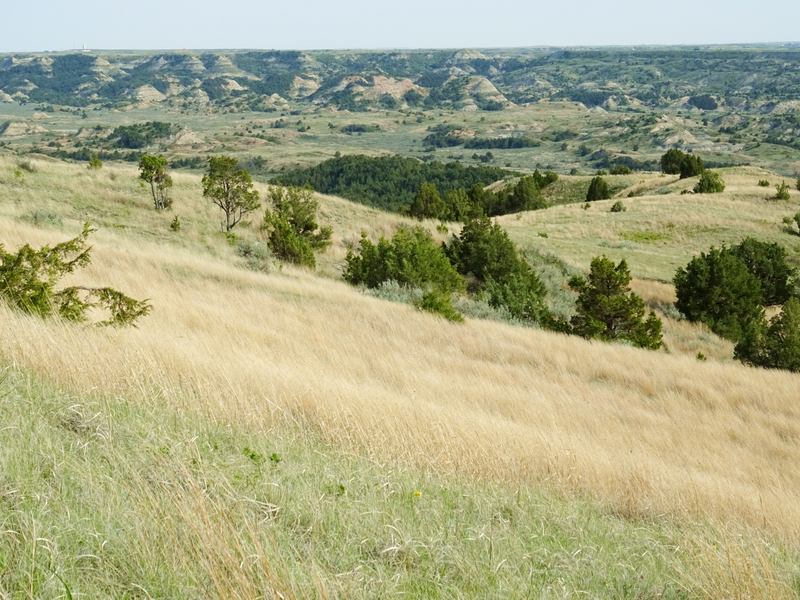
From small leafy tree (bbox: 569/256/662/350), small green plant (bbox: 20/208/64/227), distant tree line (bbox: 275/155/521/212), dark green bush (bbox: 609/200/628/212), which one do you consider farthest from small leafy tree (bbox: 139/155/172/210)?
distant tree line (bbox: 275/155/521/212)

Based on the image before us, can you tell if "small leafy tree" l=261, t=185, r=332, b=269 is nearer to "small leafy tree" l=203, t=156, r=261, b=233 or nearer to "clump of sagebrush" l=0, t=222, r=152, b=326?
"small leafy tree" l=203, t=156, r=261, b=233

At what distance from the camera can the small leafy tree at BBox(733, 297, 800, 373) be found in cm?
1396

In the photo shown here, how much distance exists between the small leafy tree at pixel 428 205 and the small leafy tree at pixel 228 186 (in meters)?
14.0

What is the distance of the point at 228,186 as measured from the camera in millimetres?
18266

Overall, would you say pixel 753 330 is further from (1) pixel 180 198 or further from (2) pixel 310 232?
(1) pixel 180 198

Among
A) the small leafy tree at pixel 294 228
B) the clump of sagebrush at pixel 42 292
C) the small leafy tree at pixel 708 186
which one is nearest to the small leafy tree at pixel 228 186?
the small leafy tree at pixel 294 228

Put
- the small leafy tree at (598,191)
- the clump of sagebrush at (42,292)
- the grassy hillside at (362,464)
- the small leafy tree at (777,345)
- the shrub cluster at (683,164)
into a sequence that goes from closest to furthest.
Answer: the grassy hillside at (362,464) → the clump of sagebrush at (42,292) → the small leafy tree at (777,345) → the small leafy tree at (598,191) → the shrub cluster at (683,164)

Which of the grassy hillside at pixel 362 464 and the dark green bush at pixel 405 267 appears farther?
the dark green bush at pixel 405 267

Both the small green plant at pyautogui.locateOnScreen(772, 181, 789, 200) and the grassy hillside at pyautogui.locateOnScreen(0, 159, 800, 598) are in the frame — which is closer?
the grassy hillside at pyautogui.locateOnScreen(0, 159, 800, 598)

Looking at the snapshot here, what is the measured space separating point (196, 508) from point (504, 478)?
8.18 ft

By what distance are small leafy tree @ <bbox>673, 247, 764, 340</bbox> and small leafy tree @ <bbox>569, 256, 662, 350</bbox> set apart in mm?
4425

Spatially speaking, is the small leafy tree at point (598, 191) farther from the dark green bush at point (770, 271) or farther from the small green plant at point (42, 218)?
the small green plant at point (42, 218)

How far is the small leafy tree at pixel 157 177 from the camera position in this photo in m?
19.0

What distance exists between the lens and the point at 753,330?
14789 mm
